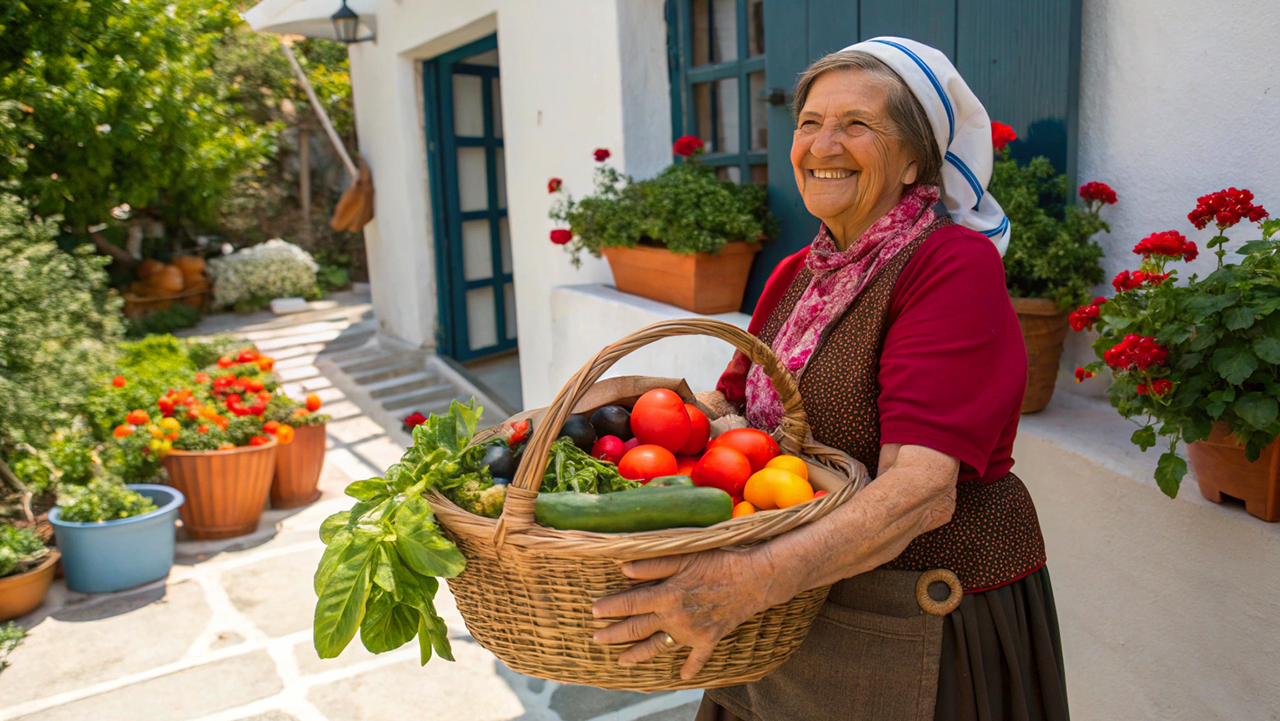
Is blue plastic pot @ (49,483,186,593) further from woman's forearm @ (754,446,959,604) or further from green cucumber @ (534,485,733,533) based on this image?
woman's forearm @ (754,446,959,604)

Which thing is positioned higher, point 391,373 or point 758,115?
point 758,115

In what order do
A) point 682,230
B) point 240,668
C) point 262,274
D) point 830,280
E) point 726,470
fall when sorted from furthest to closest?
point 262,274, point 682,230, point 240,668, point 830,280, point 726,470

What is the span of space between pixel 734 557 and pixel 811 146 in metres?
0.78

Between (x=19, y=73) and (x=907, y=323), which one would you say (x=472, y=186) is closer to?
(x=19, y=73)

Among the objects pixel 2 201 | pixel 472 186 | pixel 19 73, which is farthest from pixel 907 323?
pixel 19 73

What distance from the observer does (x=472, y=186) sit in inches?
311

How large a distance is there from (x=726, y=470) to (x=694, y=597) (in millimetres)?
272

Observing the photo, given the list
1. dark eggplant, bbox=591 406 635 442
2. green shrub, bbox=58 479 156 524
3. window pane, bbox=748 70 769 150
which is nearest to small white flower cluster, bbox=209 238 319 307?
green shrub, bbox=58 479 156 524

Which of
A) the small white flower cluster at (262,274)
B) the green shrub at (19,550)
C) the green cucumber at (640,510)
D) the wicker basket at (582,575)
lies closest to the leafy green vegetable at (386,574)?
the wicker basket at (582,575)

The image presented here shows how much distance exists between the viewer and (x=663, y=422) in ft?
5.23

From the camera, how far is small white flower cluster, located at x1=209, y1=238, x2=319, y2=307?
11719mm

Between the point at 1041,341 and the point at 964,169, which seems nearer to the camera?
the point at 964,169

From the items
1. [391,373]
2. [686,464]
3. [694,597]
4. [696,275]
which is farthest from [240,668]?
[391,373]

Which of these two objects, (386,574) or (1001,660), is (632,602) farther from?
(1001,660)
